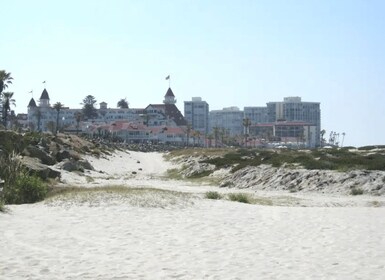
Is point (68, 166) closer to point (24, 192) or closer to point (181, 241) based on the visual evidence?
point (24, 192)

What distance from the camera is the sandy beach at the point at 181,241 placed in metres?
9.20

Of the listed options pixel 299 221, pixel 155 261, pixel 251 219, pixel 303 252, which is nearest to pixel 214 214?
pixel 251 219

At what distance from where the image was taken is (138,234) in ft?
42.3

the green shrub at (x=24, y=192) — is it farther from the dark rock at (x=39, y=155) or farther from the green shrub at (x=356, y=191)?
the green shrub at (x=356, y=191)

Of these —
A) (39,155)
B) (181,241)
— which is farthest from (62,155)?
(181,241)

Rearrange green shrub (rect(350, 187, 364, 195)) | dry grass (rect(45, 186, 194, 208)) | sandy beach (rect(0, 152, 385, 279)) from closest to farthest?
sandy beach (rect(0, 152, 385, 279)) → dry grass (rect(45, 186, 194, 208)) → green shrub (rect(350, 187, 364, 195))

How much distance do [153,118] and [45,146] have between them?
147 m

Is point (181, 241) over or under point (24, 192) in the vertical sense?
under

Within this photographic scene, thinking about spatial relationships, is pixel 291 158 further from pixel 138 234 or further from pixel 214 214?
pixel 138 234

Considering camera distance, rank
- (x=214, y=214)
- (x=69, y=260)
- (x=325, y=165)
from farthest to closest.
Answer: (x=325, y=165) → (x=214, y=214) → (x=69, y=260)

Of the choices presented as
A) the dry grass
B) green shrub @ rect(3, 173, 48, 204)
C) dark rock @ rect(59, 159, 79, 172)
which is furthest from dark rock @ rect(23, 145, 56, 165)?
the dry grass

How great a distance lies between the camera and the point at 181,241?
478 inches

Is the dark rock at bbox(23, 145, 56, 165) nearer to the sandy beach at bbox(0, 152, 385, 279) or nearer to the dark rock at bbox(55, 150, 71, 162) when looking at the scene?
the dark rock at bbox(55, 150, 71, 162)

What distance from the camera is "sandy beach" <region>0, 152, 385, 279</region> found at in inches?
362
